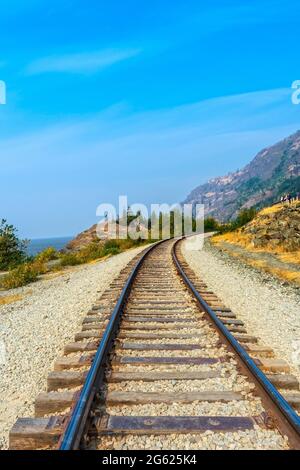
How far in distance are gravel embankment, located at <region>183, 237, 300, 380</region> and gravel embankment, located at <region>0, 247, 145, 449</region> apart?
11.0 ft

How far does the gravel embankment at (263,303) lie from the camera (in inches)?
271

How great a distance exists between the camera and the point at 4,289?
1549 centimetres

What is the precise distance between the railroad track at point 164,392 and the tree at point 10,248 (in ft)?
69.3

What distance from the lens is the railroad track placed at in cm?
352

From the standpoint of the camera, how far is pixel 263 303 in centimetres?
994

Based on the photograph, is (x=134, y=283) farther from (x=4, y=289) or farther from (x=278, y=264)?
(x=278, y=264)

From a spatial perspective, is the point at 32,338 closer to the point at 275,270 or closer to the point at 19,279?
the point at 19,279

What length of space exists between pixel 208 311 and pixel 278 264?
11.3m

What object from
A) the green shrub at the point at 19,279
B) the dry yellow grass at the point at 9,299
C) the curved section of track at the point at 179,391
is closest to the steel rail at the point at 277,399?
the curved section of track at the point at 179,391

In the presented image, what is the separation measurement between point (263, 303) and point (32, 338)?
5.60 metres

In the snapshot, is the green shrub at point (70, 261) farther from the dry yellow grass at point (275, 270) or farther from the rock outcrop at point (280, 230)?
the rock outcrop at point (280, 230)

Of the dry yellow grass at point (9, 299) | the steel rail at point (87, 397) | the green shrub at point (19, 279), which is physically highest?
the steel rail at point (87, 397)

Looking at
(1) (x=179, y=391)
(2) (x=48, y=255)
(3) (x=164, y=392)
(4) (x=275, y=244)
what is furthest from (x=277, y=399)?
(2) (x=48, y=255)

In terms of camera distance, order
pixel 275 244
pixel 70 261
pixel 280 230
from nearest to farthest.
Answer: pixel 70 261 < pixel 275 244 < pixel 280 230
